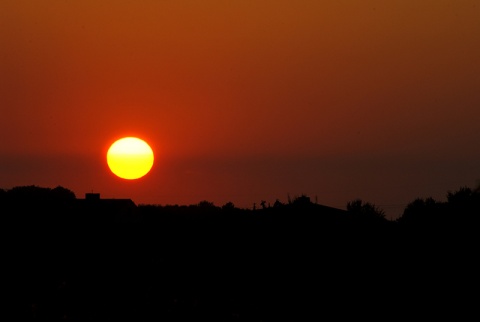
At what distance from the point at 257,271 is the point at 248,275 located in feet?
2.01

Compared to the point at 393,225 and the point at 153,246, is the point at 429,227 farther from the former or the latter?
the point at 153,246

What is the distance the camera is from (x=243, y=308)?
23.9 m

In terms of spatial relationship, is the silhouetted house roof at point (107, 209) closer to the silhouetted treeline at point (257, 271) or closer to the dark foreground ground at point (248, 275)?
the silhouetted treeline at point (257, 271)

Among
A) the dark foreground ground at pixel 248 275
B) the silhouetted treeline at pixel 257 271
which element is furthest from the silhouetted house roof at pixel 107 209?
the dark foreground ground at pixel 248 275

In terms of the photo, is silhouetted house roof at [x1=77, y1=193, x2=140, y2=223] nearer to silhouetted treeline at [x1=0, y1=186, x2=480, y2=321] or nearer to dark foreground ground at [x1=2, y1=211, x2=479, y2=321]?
silhouetted treeline at [x1=0, y1=186, x2=480, y2=321]

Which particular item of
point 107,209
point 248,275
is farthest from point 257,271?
point 107,209

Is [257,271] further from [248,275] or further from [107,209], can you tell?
[107,209]

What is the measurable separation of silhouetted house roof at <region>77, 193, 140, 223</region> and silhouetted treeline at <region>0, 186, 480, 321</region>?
20470 mm

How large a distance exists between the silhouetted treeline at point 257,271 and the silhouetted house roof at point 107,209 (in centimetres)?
2047

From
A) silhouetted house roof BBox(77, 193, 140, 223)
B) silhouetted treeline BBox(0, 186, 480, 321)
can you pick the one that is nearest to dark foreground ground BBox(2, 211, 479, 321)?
silhouetted treeline BBox(0, 186, 480, 321)

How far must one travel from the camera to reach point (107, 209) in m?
68.8

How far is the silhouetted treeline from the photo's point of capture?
2241cm

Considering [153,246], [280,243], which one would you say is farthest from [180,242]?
[280,243]

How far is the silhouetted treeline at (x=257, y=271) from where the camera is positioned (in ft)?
73.5
